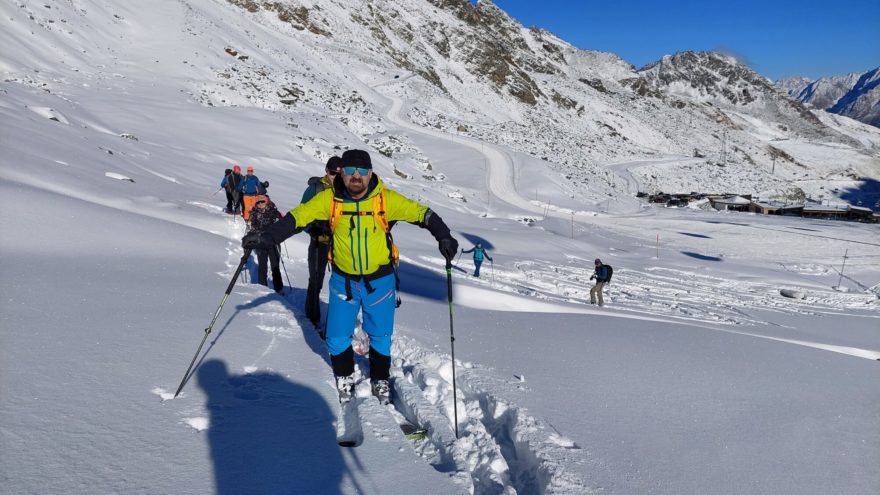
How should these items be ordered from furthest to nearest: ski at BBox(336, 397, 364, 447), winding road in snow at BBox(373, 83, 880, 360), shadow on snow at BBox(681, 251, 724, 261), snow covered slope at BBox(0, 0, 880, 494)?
winding road in snow at BBox(373, 83, 880, 360) < shadow on snow at BBox(681, 251, 724, 261) < ski at BBox(336, 397, 364, 447) < snow covered slope at BBox(0, 0, 880, 494)

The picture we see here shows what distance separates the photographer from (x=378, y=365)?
3.76 meters

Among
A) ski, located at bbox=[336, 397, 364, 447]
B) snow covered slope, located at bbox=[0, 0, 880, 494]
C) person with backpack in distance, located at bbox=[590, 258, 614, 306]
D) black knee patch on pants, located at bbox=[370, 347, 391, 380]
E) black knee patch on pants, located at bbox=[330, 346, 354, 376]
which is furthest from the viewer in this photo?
person with backpack in distance, located at bbox=[590, 258, 614, 306]

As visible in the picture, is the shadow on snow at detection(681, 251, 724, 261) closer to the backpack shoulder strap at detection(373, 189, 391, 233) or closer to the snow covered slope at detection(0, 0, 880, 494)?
the snow covered slope at detection(0, 0, 880, 494)

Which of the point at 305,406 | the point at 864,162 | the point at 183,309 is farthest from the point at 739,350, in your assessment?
the point at 864,162

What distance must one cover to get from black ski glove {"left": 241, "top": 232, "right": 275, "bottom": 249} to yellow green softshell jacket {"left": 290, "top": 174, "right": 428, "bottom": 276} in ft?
0.79

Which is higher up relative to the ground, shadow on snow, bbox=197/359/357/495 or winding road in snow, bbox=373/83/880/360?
winding road in snow, bbox=373/83/880/360

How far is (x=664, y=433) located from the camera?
312 centimetres

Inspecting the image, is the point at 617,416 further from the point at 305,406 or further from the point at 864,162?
the point at 864,162

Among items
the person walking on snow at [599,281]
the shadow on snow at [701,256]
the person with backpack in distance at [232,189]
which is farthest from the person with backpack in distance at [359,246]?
the shadow on snow at [701,256]

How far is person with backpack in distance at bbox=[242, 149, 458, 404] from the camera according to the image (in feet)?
11.0

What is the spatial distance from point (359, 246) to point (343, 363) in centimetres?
95

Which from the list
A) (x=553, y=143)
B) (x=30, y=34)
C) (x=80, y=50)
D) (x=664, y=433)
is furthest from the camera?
(x=553, y=143)

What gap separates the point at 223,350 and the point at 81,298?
55.6 inches

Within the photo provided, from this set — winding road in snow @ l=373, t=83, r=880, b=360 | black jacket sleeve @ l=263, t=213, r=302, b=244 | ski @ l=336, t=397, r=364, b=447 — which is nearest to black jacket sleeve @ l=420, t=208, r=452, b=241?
Result: black jacket sleeve @ l=263, t=213, r=302, b=244
